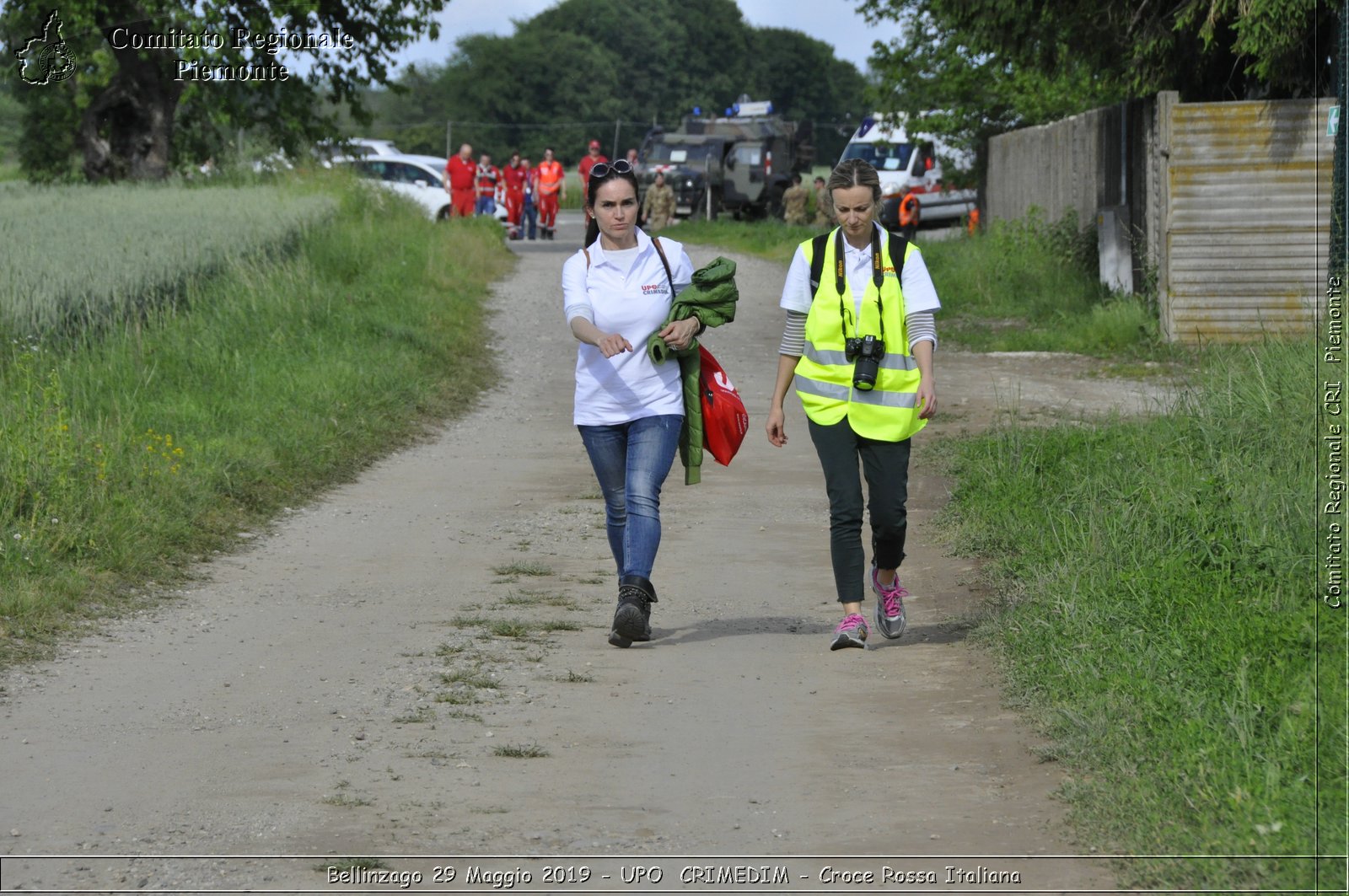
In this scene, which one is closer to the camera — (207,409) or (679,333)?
(679,333)

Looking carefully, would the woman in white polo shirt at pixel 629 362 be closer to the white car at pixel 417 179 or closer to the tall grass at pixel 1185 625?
the tall grass at pixel 1185 625

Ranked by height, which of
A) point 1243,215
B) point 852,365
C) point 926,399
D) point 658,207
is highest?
point 658,207

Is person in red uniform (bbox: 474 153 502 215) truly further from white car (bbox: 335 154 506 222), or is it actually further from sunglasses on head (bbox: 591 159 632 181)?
sunglasses on head (bbox: 591 159 632 181)

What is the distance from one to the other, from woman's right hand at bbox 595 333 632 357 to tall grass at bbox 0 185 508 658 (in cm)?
243

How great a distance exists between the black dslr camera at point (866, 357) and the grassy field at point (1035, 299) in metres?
9.50

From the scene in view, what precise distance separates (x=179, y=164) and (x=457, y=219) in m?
8.56

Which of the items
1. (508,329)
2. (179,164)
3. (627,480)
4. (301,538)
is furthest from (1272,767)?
(179,164)

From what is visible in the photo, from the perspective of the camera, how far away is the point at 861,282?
6.09 m

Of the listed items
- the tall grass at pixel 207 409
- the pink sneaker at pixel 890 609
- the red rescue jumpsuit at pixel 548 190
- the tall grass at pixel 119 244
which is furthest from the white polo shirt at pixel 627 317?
the red rescue jumpsuit at pixel 548 190

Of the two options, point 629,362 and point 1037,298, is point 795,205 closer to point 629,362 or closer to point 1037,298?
point 1037,298

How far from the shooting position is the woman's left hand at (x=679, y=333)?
20.2 feet

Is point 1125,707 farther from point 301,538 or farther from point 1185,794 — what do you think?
point 301,538

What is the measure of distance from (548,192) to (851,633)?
28.2 metres

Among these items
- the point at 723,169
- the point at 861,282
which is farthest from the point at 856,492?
the point at 723,169
